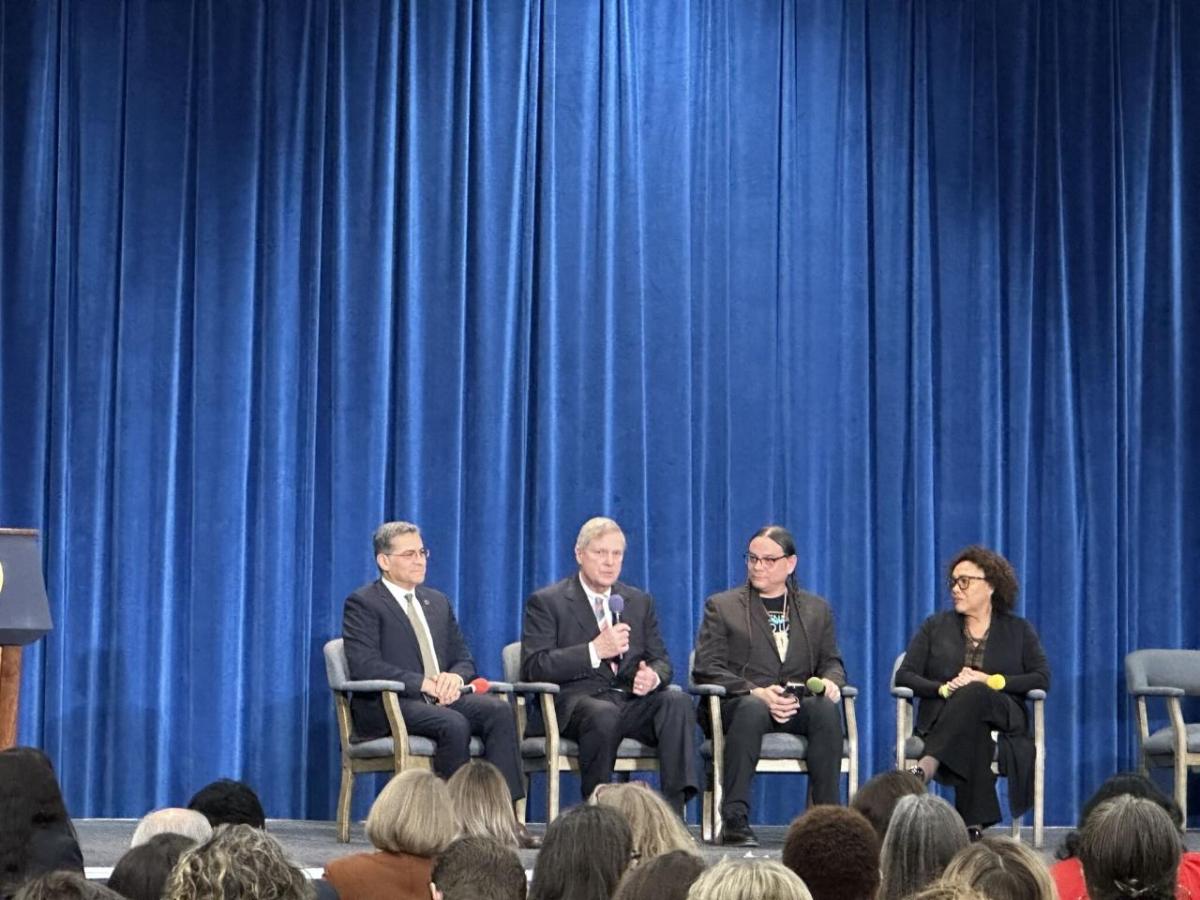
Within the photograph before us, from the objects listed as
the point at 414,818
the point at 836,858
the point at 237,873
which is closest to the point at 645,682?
the point at 414,818

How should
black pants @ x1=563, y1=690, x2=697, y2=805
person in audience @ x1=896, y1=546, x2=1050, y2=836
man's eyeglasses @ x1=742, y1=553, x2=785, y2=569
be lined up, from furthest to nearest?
1. man's eyeglasses @ x1=742, y1=553, x2=785, y2=569
2. person in audience @ x1=896, y1=546, x2=1050, y2=836
3. black pants @ x1=563, y1=690, x2=697, y2=805

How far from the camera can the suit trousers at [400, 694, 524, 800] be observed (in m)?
6.36

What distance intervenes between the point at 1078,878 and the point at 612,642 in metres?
3.22

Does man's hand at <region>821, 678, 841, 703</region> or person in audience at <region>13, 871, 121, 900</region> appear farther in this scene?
man's hand at <region>821, 678, 841, 703</region>

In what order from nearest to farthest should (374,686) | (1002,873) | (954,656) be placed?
(1002,873) < (374,686) < (954,656)

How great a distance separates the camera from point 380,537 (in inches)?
268

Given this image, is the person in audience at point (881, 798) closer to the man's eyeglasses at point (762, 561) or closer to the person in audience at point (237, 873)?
the person in audience at point (237, 873)

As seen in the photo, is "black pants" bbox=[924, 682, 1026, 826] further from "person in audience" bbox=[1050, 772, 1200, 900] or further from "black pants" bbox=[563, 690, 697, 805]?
"person in audience" bbox=[1050, 772, 1200, 900]

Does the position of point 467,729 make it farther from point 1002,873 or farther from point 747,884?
point 747,884

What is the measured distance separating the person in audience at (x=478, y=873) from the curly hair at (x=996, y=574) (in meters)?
4.20

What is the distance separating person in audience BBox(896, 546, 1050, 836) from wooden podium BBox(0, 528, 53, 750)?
2.95 m

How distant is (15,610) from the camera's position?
6086 millimetres

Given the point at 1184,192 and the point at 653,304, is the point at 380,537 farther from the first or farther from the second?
the point at 1184,192

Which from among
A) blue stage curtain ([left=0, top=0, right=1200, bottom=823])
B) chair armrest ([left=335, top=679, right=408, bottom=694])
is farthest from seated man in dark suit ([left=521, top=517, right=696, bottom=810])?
blue stage curtain ([left=0, top=0, right=1200, bottom=823])
